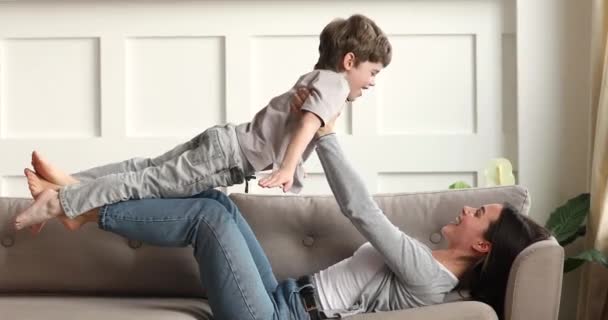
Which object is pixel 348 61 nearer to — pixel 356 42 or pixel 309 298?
pixel 356 42

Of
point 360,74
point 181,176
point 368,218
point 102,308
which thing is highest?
point 360,74

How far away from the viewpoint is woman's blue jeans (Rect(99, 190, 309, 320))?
82.0 inches

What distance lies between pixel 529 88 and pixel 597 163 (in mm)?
373

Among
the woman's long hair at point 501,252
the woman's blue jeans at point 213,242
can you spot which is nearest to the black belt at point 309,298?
the woman's blue jeans at point 213,242

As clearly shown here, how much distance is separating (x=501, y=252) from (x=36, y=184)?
1.13 meters

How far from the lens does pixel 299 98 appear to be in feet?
7.17

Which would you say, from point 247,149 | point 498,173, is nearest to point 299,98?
point 247,149

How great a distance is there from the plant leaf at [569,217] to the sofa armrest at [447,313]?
3.30ft

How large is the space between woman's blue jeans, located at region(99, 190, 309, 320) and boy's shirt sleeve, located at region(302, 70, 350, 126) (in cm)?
33

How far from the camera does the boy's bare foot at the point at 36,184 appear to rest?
7.07 ft

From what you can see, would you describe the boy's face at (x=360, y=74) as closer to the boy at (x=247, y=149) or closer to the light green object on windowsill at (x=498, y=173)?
the boy at (x=247, y=149)

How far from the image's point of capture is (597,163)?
294 centimetres

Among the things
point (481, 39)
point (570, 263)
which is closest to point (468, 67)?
point (481, 39)

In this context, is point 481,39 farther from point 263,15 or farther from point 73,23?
point 73,23
